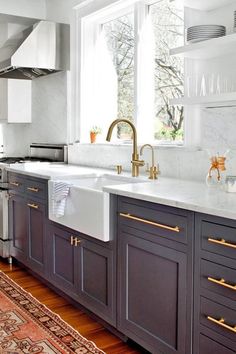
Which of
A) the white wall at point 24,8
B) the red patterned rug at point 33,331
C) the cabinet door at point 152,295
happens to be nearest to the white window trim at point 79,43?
the white wall at point 24,8

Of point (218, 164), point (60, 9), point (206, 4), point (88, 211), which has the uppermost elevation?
point (60, 9)

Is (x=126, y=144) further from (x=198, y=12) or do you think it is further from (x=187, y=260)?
(x=187, y=260)

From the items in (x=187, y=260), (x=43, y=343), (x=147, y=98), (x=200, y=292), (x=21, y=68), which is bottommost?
(x=43, y=343)

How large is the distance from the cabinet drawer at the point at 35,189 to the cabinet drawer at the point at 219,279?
1.79 metres

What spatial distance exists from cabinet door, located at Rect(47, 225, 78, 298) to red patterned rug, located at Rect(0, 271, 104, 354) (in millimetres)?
206

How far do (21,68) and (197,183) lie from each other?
254 cm

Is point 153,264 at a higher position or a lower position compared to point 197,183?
lower

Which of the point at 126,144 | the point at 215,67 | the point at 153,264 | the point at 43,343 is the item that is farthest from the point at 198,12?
the point at 43,343

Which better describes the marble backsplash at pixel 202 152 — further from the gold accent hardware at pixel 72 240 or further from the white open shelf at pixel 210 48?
the gold accent hardware at pixel 72 240

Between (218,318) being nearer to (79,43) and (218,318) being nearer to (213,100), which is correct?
(213,100)

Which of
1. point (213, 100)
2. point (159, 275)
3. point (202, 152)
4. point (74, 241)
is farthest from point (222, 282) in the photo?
point (74, 241)

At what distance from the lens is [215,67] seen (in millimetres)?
2713

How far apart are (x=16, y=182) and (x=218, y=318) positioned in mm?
2525

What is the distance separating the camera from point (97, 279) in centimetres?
275
